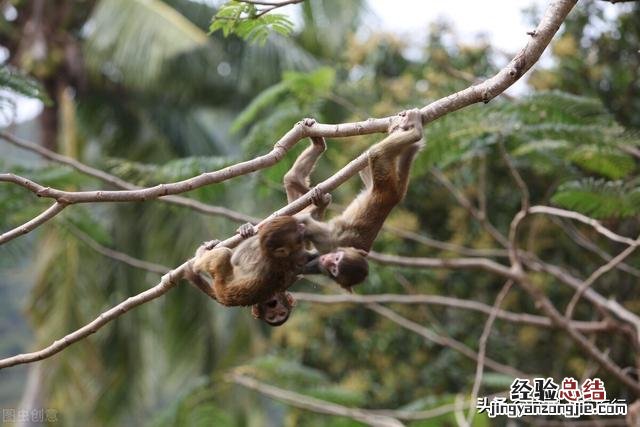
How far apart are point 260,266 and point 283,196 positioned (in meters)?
7.02

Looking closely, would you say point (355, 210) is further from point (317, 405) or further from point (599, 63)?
point (599, 63)

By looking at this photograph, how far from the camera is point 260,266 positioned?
4.78 metres

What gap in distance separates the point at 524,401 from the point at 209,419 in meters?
4.52

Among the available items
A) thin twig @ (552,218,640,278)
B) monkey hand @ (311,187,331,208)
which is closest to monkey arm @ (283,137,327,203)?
monkey hand @ (311,187,331,208)

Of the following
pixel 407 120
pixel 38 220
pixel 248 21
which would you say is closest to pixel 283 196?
pixel 248 21

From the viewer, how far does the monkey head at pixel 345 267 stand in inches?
185

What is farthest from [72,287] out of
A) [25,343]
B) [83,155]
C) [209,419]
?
[25,343]

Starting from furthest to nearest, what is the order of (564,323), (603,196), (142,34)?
(142,34) < (564,323) < (603,196)

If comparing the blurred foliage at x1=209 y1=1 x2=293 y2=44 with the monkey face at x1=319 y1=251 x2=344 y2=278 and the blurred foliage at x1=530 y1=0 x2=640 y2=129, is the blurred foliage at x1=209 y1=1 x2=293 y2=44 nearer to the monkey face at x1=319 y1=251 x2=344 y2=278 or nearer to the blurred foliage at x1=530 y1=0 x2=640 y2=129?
the monkey face at x1=319 y1=251 x2=344 y2=278

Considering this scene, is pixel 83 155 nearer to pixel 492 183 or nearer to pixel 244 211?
pixel 244 211

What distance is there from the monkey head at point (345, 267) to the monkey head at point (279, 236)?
247 millimetres

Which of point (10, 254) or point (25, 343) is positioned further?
point (25, 343)

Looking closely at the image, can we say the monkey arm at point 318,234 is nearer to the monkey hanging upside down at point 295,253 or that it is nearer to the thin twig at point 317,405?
the monkey hanging upside down at point 295,253

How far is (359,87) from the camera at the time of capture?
12203 millimetres
